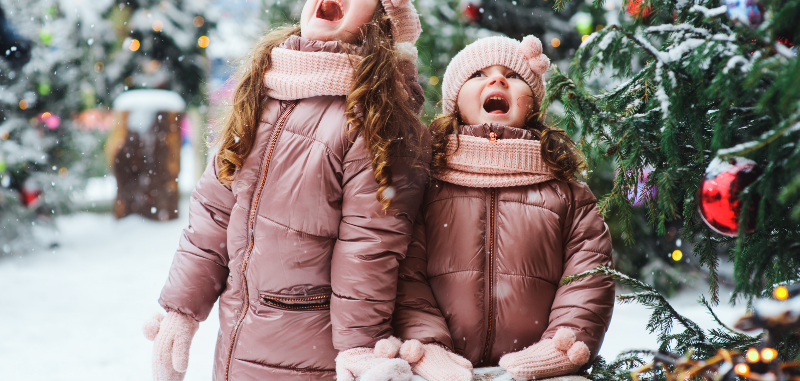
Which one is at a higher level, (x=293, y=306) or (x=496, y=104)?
(x=496, y=104)

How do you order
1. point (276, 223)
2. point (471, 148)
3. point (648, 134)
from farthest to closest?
point (471, 148) → point (276, 223) → point (648, 134)

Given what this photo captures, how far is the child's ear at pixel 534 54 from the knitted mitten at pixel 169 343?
1.46 m

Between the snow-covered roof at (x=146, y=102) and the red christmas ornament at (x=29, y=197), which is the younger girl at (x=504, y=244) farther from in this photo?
the snow-covered roof at (x=146, y=102)

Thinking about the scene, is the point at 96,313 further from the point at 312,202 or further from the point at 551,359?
the point at 551,359

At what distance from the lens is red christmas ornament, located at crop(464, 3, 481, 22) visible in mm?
3879

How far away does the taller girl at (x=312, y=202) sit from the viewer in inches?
62.8

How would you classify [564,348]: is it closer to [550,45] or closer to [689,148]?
[689,148]

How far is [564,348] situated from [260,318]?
2.97ft

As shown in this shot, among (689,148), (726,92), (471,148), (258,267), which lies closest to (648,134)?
(689,148)

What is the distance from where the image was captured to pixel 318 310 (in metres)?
1.69

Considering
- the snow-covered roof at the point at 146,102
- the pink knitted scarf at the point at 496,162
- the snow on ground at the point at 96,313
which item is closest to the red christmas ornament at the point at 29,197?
the snow on ground at the point at 96,313

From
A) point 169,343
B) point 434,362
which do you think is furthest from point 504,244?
point 169,343

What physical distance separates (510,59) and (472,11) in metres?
2.16

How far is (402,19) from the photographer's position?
1.87 m
